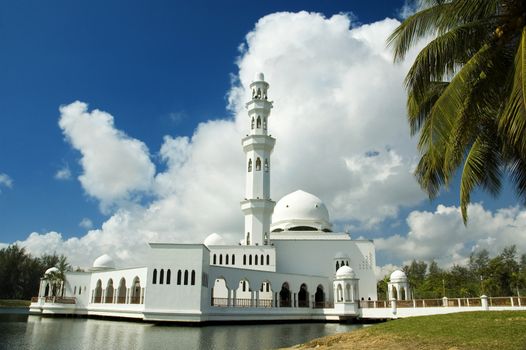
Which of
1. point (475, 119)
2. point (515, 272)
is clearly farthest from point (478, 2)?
point (515, 272)

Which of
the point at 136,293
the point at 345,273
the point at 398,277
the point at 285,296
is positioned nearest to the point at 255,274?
the point at 285,296

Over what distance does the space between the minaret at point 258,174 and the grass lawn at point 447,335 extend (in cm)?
2678

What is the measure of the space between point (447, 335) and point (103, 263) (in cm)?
4088

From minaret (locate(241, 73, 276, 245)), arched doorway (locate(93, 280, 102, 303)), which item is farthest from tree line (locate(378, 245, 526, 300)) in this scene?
arched doorway (locate(93, 280, 102, 303))

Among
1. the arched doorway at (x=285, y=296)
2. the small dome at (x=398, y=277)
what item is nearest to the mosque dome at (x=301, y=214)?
the arched doorway at (x=285, y=296)

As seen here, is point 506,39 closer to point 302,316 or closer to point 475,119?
point 475,119

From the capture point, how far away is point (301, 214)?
5116 centimetres

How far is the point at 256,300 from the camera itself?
125 feet

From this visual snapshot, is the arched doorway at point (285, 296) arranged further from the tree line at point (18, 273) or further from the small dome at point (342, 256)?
the tree line at point (18, 273)

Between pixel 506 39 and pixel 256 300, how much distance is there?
31.9 metres

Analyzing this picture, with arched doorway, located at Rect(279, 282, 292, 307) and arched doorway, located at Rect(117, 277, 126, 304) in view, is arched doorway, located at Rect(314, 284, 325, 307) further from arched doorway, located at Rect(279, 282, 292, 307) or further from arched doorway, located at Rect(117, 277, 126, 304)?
arched doorway, located at Rect(117, 277, 126, 304)

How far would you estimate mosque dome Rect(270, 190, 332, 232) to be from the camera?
166ft

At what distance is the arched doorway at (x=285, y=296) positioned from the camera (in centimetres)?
4337

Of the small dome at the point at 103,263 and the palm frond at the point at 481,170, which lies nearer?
the palm frond at the point at 481,170
